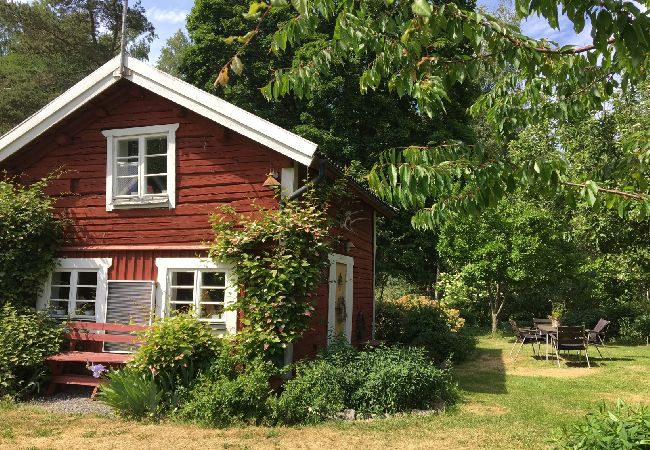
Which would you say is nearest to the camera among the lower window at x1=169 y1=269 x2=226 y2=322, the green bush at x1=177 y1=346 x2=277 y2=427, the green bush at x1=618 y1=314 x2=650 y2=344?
the green bush at x1=177 y1=346 x2=277 y2=427

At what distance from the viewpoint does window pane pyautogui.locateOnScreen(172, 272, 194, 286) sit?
371 inches

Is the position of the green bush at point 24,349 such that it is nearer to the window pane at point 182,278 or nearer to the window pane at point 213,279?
the window pane at point 182,278

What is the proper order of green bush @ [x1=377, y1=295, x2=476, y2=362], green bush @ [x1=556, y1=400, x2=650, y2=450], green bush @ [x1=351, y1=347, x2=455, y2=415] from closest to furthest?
green bush @ [x1=556, y1=400, x2=650, y2=450], green bush @ [x1=351, y1=347, x2=455, y2=415], green bush @ [x1=377, y1=295, x2=476, y2=362]

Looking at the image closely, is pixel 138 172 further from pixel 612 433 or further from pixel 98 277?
pixel 612 433

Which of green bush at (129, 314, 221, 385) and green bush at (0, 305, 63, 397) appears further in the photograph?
green bush at (0, 305, 63, 397)

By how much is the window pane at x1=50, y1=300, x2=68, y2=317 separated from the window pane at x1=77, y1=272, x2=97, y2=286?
23.9 inches

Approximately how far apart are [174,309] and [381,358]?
11.9 feet

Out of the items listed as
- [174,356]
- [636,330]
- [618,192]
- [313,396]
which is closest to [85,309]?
[174,356]

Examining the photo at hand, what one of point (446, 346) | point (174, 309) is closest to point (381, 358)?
point (174, 309)

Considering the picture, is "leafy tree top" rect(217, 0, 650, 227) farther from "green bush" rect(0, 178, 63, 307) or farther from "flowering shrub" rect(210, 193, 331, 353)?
"green bush" rect(0, 178, 63, 307)

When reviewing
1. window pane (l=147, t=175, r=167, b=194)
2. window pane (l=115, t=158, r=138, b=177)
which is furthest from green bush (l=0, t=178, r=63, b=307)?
window pane (l=147, t=175, r=167, b=194)

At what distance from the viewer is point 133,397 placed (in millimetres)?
7480

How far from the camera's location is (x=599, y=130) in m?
18.8

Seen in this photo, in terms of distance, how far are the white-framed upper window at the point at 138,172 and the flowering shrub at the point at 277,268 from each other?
1.83 meters
